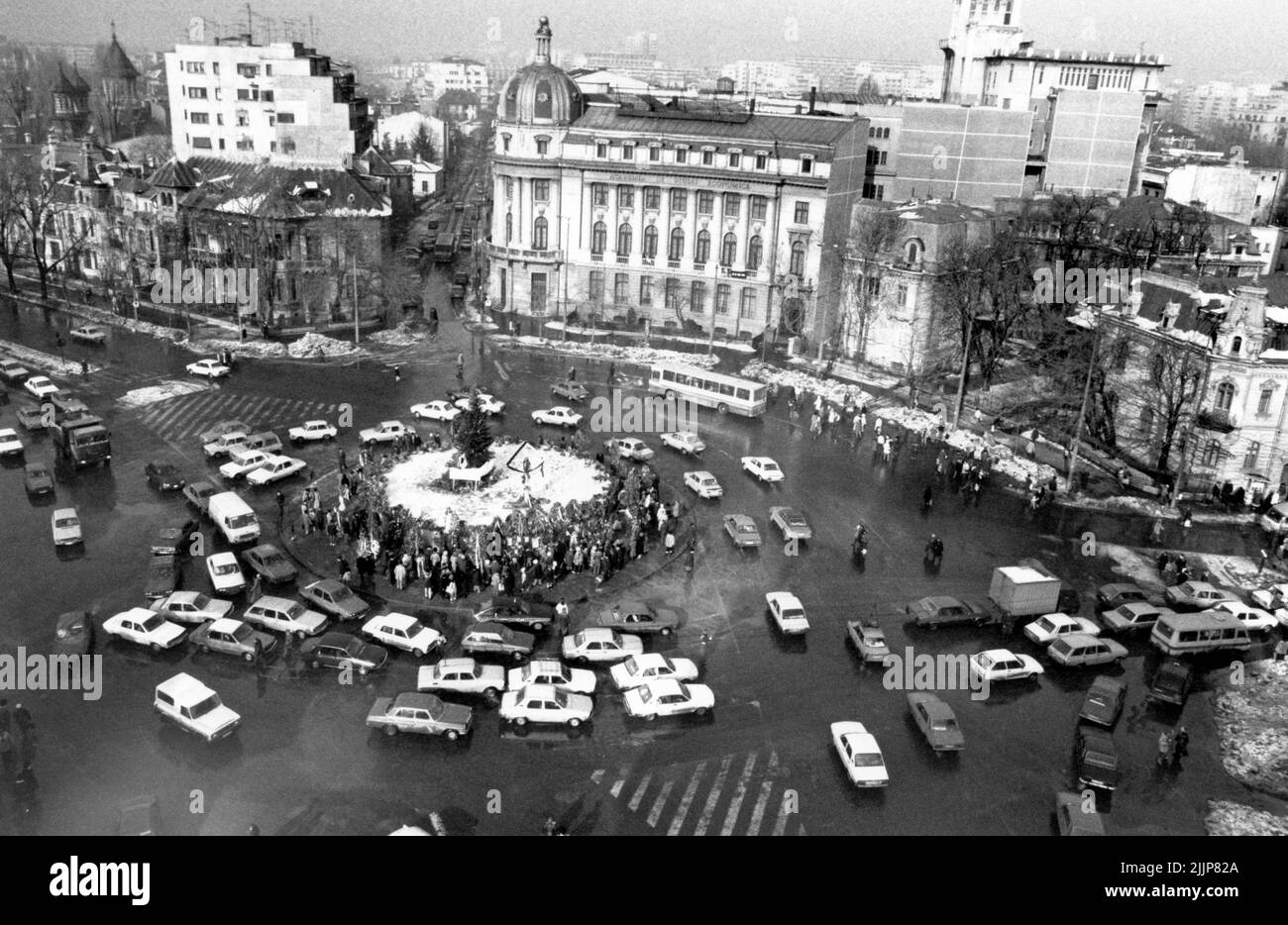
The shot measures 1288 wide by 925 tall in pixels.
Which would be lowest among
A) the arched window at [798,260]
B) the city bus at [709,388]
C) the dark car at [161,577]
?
the dark car at [161,577]

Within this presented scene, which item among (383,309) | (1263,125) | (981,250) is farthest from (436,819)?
(1263,125)

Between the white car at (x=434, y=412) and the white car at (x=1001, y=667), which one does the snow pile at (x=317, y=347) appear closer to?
the white car at (x=434, y=412)

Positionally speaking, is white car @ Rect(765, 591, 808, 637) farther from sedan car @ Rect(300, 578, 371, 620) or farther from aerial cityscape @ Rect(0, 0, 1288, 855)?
sedan car @ Rect(300, 578, 371, 620)

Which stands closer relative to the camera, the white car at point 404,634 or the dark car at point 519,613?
the white car at point 404,634

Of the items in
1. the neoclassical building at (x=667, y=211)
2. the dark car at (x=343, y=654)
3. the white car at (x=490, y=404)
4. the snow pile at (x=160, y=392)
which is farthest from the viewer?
the neoclassical building at (x=667, y=211)

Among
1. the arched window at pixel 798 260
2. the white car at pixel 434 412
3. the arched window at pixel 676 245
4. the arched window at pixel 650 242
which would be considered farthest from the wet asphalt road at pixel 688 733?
the arched window at pixel 650 242

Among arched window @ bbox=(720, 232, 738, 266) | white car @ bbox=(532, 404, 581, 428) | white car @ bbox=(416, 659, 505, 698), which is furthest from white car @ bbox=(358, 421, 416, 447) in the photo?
arched window @ bbox=(720, 232, 738, 266)
